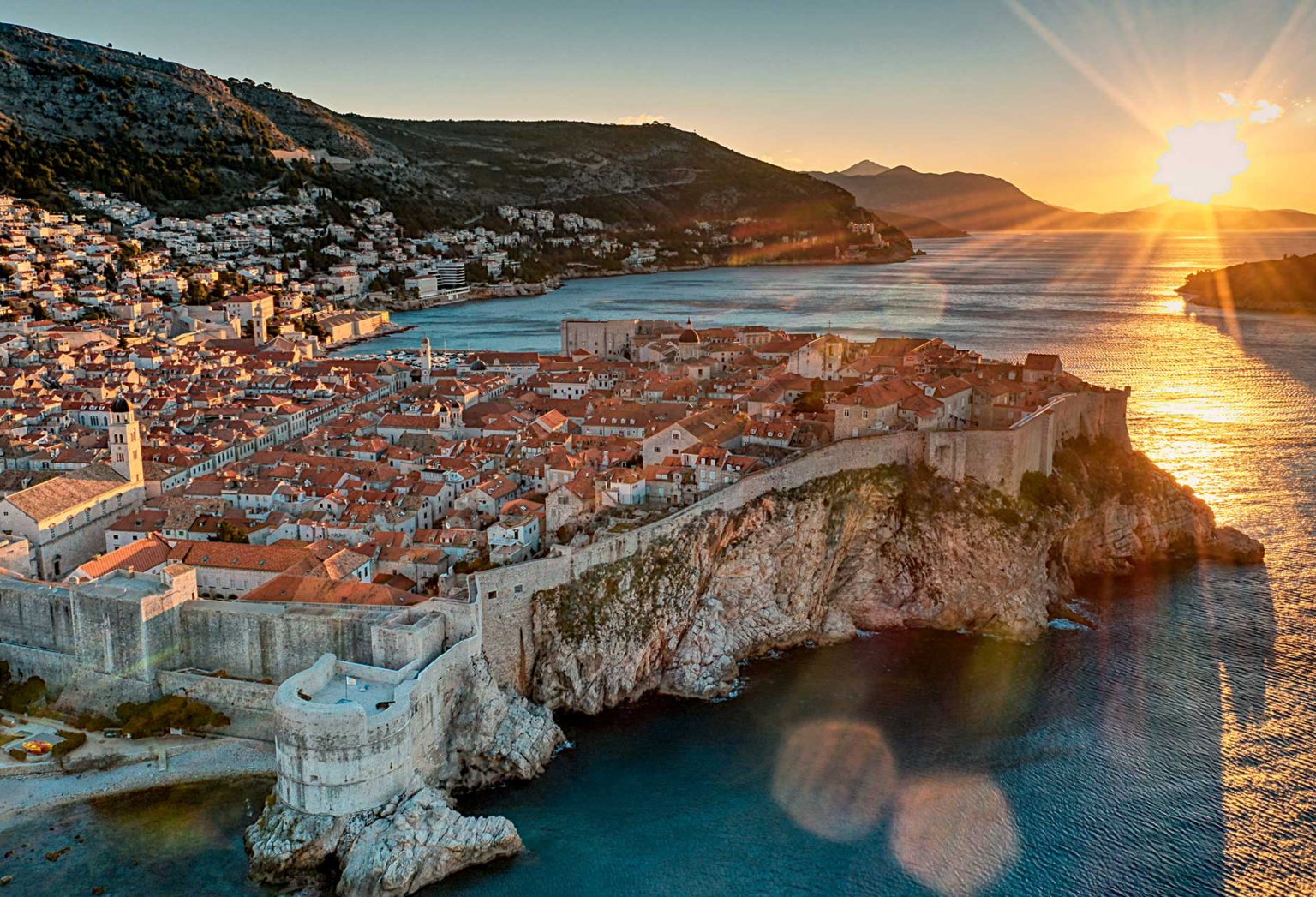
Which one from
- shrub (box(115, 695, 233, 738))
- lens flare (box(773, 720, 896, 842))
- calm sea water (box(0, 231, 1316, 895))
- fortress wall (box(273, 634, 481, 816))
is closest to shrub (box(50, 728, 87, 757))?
shrub (box(115, 695, 233, 738))

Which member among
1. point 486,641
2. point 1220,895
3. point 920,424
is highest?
point 920,424

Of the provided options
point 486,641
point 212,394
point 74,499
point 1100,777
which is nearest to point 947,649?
point 1100,777

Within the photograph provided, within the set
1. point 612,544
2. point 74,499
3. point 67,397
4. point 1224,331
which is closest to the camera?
point 612,544

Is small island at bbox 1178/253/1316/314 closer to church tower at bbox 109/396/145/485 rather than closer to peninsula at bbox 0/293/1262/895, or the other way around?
peninsula at bbox 0/293/1262/895

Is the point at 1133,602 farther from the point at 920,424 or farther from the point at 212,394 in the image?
the point at 212,394

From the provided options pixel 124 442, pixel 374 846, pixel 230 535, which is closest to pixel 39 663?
pixel 230 535

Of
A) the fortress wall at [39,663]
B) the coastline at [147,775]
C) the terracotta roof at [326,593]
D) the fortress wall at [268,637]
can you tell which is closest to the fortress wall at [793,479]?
the terracotta roof at [326,593]
